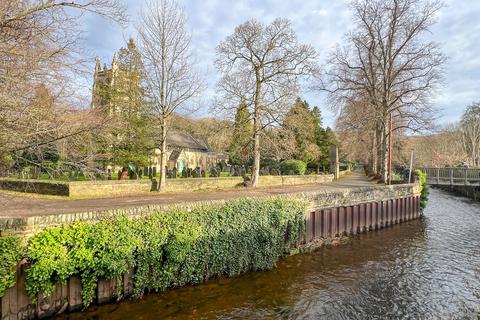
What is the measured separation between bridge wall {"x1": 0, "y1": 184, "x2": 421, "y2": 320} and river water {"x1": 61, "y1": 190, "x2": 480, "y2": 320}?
0.45m

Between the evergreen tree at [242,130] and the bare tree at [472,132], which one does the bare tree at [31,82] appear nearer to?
the evergreen tree at [242,130]

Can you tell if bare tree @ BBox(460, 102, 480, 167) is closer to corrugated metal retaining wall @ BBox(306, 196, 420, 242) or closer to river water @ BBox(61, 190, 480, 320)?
corrugated metal retaining wall @ BBox(306, 196, 420, 242)

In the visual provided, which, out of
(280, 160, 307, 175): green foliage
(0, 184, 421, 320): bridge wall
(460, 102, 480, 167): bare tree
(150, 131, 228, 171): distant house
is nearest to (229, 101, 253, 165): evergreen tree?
(0, 184, 421, 320): bridge wall

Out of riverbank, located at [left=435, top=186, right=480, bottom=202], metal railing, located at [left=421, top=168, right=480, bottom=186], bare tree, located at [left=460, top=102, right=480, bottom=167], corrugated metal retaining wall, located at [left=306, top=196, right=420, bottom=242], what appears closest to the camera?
corrugated metal retaining wall, located at [left=306, top=196, right=420, bottom=242]

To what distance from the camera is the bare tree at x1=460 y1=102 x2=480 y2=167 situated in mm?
52000

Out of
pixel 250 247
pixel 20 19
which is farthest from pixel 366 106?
pixel 20 19

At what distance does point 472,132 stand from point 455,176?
29.0 m

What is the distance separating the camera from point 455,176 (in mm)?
31812

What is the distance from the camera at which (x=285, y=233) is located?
12133 mm

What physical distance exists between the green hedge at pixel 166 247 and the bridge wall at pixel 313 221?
0.21 metres

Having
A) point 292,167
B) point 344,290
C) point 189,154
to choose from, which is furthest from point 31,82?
point 189,154

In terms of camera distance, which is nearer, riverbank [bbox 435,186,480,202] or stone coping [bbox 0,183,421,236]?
stone coping [bbox 0,183,421,236]

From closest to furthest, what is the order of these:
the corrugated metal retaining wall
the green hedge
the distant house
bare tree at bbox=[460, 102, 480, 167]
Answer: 1. the green hedge
2. the corrugated metal retaining wall
3. the distant house
4. bare tree at bbox=[460, 102, 480, 167]

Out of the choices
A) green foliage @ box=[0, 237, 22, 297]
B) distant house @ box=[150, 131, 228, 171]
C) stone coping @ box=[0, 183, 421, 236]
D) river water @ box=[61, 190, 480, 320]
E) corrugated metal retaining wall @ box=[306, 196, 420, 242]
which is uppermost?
distant house @ box=[150, 131, 228, 171]
